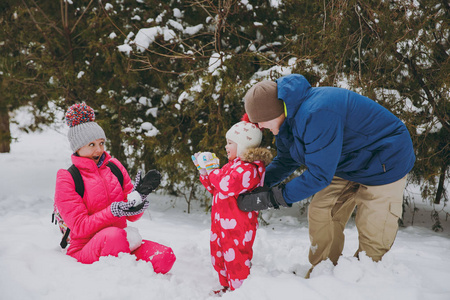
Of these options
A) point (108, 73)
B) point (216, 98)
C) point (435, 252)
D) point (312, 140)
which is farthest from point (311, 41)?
point (108, 73)

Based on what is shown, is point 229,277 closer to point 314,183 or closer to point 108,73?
Result: point 314,183

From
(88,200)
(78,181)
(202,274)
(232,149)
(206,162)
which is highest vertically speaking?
(232,149)

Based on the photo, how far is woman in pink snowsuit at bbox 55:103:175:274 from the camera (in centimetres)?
266

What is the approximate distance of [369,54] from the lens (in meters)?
4.16

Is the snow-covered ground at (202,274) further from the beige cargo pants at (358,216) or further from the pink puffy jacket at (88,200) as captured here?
the pink puffy jacket at (88,200)

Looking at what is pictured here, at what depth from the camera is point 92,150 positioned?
2.85m

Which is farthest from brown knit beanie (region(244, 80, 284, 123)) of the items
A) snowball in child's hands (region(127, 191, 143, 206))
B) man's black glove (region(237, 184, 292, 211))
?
snowball in child's hands (region(127, 191, 143, 206))

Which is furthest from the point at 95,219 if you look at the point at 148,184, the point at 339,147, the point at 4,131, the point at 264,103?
the point at 4,131

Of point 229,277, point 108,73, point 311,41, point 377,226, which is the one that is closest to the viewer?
point 377,226

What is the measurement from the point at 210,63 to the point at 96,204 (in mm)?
2923

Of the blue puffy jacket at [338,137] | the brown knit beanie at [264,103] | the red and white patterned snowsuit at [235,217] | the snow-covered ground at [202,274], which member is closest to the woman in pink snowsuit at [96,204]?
the snow-covered ground at [202,274]

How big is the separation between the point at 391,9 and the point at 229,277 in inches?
139

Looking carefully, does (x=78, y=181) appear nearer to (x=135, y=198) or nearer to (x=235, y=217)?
(x=135, y=198)

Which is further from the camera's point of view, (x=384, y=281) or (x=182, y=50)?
(x=182, y=50)
